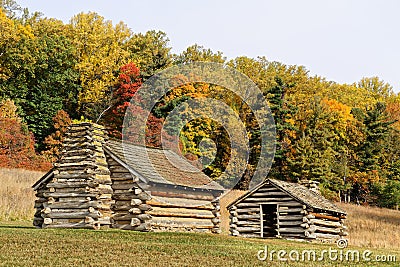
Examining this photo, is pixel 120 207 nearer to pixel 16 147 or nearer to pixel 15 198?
pixel 15 198

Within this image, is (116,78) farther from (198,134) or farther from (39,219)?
(39,219)

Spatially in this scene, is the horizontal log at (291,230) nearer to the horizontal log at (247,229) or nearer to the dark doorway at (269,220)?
the horizontal log at (247,229)

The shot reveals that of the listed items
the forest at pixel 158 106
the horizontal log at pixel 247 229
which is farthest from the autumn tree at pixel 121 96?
the horizontal log at pixel 247 229

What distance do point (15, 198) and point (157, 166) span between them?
8824 mm

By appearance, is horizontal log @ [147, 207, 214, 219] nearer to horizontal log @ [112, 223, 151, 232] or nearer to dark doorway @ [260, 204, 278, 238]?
horizontal log @ [112, 223, 151, 232]

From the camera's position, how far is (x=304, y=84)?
67125 mm

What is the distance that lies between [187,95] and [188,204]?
24.5 m

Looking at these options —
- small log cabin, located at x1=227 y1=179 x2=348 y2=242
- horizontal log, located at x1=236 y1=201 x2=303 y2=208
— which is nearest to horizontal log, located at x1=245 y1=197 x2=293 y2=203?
small log cabin, located at x1=227 y1=179 x2=348 y2=242

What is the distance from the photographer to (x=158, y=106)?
5138 centimetres

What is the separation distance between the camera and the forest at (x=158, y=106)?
169 feet

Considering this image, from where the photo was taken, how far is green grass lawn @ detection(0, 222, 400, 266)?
14758mm

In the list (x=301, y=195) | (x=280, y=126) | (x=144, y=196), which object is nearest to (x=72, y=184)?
(x=144, y=196)

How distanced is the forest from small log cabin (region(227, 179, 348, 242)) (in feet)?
55.2

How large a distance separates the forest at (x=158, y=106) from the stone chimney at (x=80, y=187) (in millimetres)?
21911
